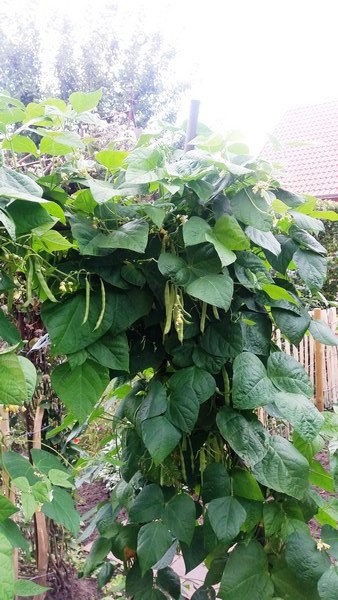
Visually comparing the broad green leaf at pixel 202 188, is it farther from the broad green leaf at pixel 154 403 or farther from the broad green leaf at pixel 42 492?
the broad green leaf at pixel 42 492

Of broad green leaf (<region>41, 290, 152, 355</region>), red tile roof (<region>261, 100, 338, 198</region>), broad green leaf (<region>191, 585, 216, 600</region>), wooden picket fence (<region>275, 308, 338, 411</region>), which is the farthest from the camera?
red tile roof (<region>261, 100, 338, 198</region>)

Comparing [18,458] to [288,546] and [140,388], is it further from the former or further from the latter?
[288,546]

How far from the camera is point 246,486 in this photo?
98 centimetres

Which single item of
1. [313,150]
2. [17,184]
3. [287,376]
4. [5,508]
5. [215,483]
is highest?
[17,184]

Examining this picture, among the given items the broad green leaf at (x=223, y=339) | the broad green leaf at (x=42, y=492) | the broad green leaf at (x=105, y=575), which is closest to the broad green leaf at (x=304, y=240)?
the broad green leaf at (x=223, y=339)

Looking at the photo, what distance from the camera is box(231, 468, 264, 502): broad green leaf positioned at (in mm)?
981

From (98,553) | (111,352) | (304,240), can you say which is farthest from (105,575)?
(304,240)

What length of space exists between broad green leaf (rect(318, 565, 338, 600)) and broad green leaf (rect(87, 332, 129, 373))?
0.52 metres

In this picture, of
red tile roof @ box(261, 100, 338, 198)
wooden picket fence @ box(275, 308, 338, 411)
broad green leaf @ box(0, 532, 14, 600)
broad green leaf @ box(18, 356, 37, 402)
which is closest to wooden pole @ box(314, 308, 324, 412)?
wooden picket fence @ box(275, 308, 338, 411)

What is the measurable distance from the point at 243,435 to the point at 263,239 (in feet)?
1.20

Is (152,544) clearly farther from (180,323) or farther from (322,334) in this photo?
(322,334)

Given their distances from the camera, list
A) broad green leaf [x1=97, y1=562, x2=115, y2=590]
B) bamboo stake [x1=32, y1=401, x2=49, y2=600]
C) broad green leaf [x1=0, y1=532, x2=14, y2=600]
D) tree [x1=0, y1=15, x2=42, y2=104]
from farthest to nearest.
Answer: tree [x1=0, y1=15, x2=42, y2=104], bamboo stake [x1=32, y1=401, x2=49, y2=600], broad green leaf [x1=97, y1=562, x2=115, y2=590], broad green leaf [x1=0, y1=532, x2=14, y2=600]

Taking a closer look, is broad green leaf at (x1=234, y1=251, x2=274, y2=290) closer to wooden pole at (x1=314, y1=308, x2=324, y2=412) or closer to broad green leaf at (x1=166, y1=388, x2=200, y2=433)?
broad green leaf at (x1=166, y1=388, x2=200, y2=433)

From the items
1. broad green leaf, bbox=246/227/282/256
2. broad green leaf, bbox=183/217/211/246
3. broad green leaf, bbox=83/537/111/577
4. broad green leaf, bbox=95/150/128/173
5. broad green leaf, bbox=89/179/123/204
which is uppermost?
broad green leaf, bbox=95/150/128/173
